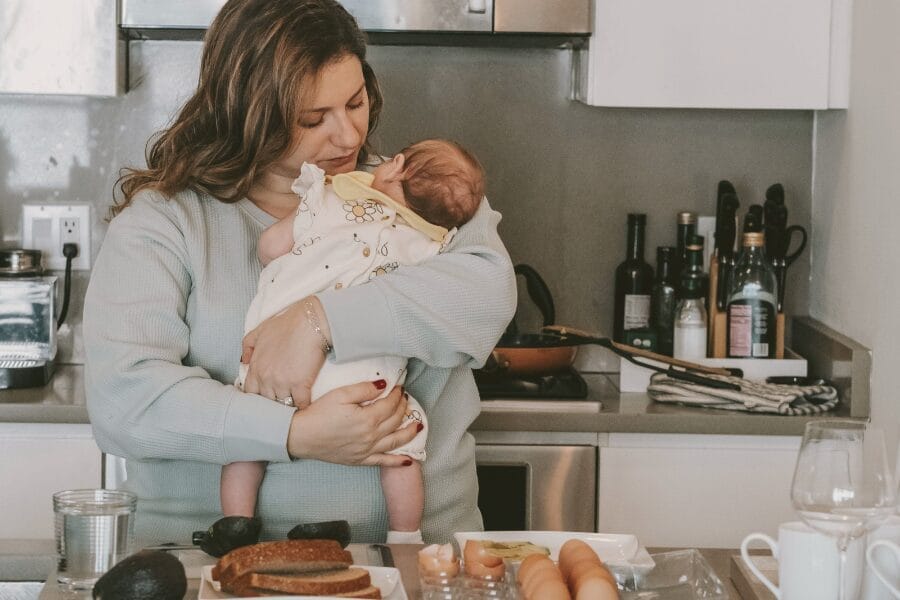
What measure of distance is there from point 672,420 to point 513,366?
0.35 meters

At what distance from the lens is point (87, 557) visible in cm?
121

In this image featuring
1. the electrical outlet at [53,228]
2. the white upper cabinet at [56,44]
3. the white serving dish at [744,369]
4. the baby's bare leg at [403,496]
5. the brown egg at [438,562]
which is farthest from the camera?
the electrical outlet at [53,228]

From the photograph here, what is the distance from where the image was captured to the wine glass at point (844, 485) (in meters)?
1.11

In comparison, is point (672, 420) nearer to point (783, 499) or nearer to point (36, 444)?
point (783, 499)

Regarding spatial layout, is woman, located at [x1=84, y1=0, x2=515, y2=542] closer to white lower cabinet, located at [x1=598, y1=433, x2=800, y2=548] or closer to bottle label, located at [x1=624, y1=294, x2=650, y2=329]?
white lower cabinet, located at [x1=598, y1=433, x2=800, y2=548]

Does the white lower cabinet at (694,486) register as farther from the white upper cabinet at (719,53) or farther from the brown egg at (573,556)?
the brown egg at (573,556)

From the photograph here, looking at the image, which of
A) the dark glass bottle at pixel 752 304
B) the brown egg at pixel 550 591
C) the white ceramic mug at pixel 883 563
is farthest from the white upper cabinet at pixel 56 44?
the white ceramic mug at pixel 883 563

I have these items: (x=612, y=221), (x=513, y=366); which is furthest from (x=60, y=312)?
(x=612, y=221)

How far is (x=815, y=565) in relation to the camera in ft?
3.66

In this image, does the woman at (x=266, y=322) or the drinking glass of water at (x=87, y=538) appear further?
the woman at (x=266, y=322)

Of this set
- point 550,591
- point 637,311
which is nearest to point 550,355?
point 637,311

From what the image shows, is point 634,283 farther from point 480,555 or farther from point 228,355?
point 480,555

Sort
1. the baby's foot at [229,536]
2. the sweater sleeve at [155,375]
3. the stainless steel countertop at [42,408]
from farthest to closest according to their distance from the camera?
the stainless steel countertop at [42,408], the sweater sleeve at [155,375], the baby's foot at [229,536]

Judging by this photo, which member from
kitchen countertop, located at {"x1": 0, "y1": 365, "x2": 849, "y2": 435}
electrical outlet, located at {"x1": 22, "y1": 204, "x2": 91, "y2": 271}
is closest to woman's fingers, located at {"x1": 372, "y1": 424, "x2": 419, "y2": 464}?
kitchen countertop, located at {"x1": 0, "y1": 365, "x2": 849, "y2": 435}
